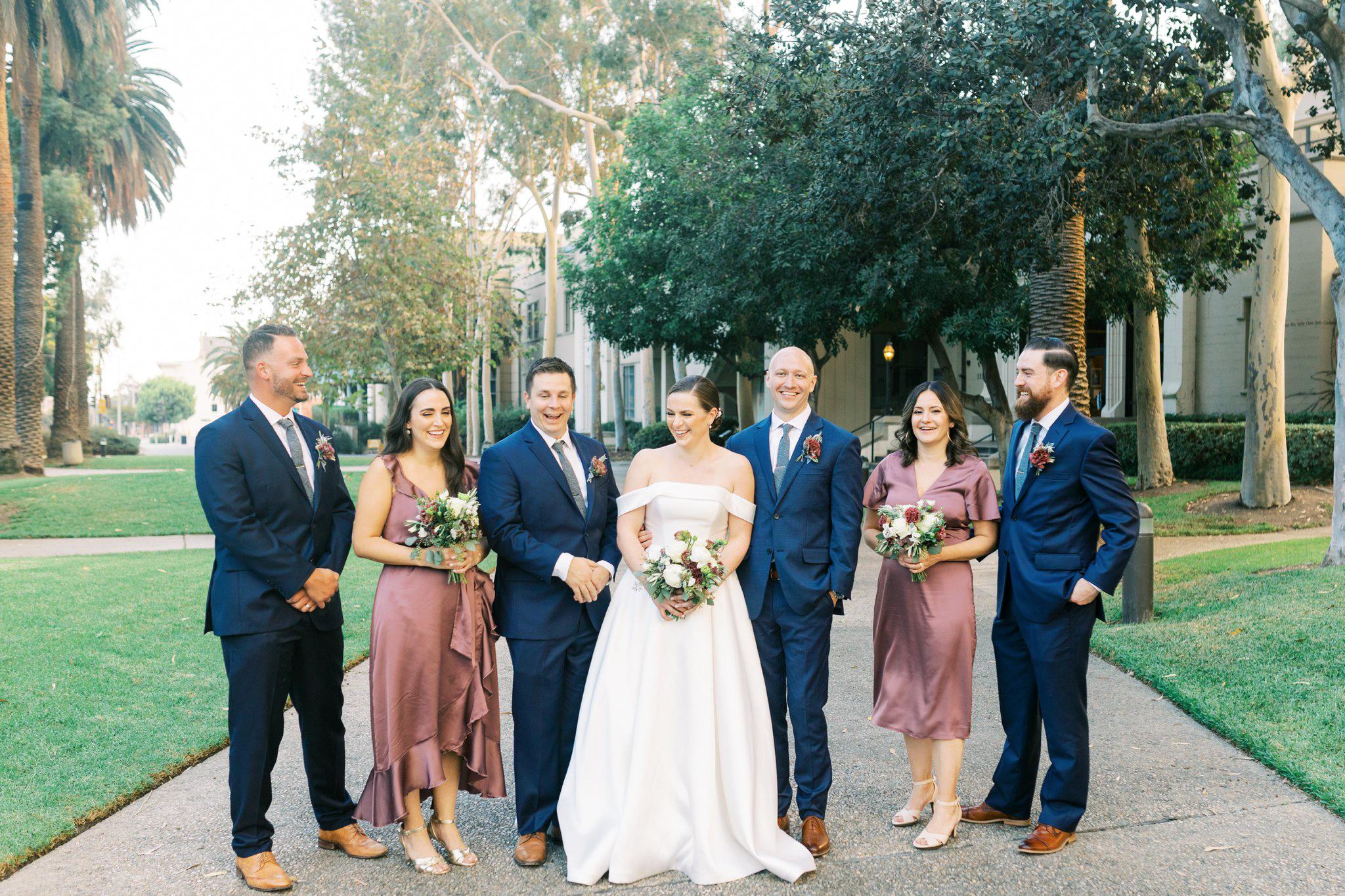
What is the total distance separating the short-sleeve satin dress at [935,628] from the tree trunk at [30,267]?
29.1 meters

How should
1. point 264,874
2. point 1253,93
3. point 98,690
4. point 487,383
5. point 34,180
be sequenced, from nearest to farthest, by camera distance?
point 264,874, point 98,690, point 1253,93, point 34,180, point 487,383

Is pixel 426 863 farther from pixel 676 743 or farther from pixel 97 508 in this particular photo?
pixel 97 508

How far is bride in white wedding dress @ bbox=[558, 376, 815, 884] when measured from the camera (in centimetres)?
456

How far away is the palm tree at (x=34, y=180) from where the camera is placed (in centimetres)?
2762

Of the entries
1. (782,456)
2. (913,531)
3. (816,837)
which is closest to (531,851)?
(816,837)

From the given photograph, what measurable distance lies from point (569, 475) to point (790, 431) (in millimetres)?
1092

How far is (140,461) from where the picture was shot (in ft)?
119

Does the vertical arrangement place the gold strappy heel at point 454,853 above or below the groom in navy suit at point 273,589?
below

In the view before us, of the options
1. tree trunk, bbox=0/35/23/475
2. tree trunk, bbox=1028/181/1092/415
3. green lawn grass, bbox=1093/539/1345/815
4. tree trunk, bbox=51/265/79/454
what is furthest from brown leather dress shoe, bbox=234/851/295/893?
tree trunk, bbox=51/265/79/454

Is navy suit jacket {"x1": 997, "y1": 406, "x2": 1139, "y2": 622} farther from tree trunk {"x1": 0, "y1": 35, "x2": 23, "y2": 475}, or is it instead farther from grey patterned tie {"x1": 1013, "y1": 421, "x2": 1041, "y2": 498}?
tree trunk {"x1": 0, "y1": 35, "x2": 23, "y2": 475}

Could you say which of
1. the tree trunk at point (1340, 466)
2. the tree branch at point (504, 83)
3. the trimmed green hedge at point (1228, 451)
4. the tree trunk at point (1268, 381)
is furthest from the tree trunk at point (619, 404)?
the tree trunk at point (1340, 466)

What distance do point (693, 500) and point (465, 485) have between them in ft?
3.64

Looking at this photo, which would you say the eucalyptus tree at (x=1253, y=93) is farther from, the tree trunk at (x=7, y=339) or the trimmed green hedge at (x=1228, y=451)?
the tree trunk at (x=7, y=339)

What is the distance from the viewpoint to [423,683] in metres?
4.64
